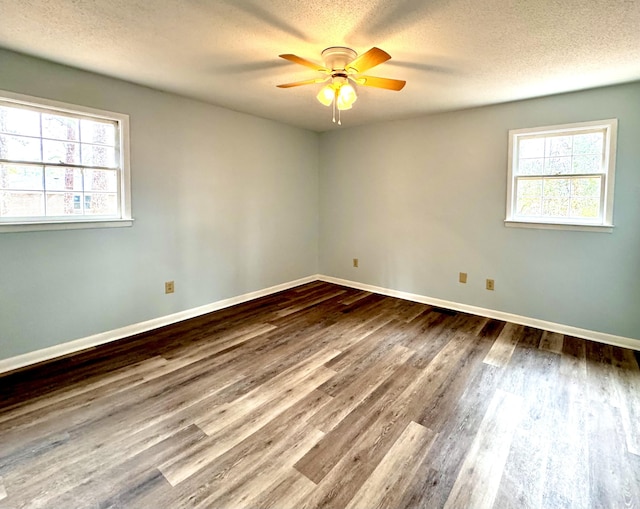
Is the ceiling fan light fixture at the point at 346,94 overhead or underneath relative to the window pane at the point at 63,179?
overhead

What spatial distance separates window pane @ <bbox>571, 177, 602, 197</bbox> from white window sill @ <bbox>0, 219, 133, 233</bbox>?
4286 millimetres

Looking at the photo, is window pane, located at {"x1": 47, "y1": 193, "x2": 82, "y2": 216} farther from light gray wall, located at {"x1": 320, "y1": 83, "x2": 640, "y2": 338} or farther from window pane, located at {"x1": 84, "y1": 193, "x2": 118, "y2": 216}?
light gray wall, located at {"x1": 320, "y1": 83, "x2": 640, "y2": 338}

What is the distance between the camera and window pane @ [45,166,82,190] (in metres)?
2.70

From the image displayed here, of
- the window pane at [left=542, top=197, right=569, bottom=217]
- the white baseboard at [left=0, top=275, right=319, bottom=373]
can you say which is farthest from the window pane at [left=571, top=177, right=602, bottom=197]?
the white baseboard at [left=0, top=275, right=319, bottom=373]

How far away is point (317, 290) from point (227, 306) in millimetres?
1352

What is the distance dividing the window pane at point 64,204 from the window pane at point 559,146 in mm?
4458

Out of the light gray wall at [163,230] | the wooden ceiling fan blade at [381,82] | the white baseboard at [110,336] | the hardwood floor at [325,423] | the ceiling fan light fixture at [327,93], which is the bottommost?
the hardwood floor at [325,423]

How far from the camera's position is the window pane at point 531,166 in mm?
3422

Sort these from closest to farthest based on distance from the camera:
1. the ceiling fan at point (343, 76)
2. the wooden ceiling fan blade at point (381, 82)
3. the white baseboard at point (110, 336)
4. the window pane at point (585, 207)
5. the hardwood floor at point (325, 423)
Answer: the hardwood floor at point (325, 423) < the ceiling fan at point (343, 76) < the wooden ceiling fan blade at point (381, 82) < the white baseboard at point (110, 336) < the window pane at point (585, 207)

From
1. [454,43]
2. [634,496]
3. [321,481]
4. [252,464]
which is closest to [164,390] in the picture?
[252,464]

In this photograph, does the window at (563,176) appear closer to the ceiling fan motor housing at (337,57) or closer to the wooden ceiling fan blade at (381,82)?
the wooden ceiling fan blade at (381,82)

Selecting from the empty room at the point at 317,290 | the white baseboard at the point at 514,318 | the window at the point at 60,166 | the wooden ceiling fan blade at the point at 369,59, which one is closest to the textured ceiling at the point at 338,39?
the empty room at the point at 317,290

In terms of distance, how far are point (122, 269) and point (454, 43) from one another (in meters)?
3.30

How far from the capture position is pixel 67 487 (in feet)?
5.04
